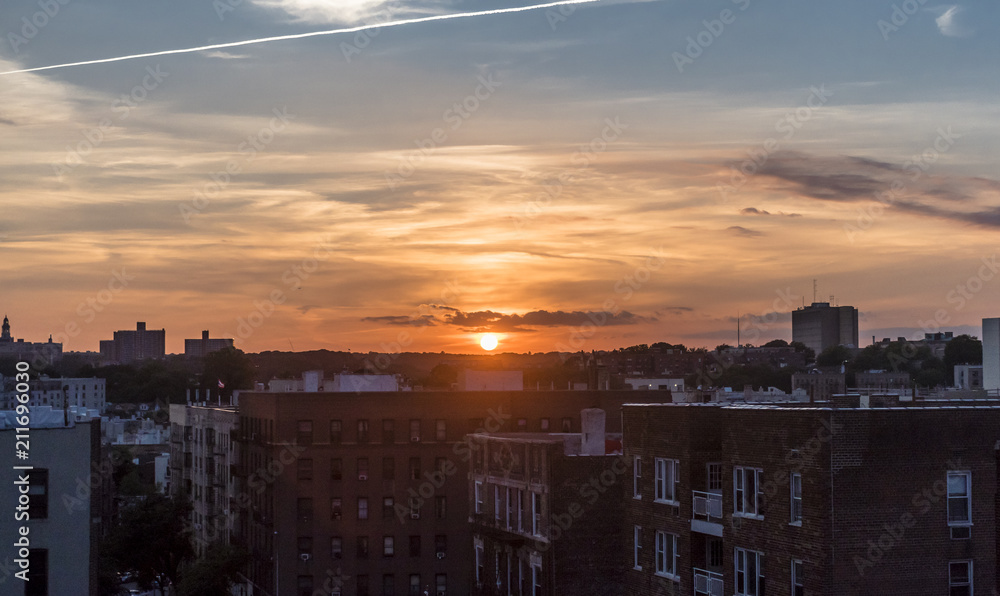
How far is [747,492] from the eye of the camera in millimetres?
45406

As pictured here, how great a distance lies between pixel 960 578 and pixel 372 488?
57378mm

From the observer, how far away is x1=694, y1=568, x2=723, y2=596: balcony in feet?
157

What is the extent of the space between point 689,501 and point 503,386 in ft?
173

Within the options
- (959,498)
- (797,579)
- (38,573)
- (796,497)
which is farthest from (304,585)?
(959,498)

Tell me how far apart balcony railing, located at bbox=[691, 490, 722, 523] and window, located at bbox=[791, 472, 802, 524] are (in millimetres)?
5327

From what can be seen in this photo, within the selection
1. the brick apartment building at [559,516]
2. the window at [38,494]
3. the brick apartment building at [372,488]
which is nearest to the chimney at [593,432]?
the brick apartment building at [559,516]

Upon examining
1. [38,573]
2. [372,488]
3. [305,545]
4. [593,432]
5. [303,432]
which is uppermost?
[593,432]

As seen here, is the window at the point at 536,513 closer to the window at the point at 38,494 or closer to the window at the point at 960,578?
the window at the point at 960,578

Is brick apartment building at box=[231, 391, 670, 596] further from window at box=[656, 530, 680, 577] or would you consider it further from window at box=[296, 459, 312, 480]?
window at box=[656, 530, 680, 577]

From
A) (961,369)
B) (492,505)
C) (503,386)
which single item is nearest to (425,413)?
(503,386)

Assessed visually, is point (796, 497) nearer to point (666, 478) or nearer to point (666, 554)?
point (666, 478)

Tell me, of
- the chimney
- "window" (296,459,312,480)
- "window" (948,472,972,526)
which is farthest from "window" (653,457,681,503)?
"window" (296,459,312,480)

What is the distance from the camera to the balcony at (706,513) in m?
47.9

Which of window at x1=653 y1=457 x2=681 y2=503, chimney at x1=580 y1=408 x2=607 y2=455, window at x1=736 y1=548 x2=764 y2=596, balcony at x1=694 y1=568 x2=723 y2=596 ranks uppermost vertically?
chimney at x1=580 y1=408 x2=607 y2=455
